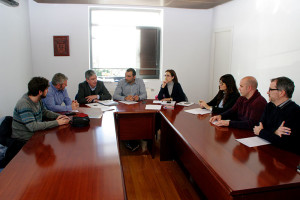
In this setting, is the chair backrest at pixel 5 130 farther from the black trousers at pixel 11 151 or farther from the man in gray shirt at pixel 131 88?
the man in gray shirt at pixel 131 88

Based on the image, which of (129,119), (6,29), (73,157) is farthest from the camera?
(6,29)

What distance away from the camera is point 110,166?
135 cm

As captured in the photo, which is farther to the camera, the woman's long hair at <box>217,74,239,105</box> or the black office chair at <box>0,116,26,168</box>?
the woman's long hair at <box>217,74,239,105</box>

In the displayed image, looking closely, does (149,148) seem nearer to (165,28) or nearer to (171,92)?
(171,92)

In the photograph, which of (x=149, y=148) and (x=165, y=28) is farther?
(x=165, y=28)

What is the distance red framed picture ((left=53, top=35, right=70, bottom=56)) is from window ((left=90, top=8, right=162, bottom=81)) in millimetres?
570

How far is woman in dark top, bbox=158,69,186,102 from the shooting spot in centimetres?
373

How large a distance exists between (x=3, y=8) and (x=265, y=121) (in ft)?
13.3

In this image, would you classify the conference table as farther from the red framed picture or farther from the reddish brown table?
the red framed picture

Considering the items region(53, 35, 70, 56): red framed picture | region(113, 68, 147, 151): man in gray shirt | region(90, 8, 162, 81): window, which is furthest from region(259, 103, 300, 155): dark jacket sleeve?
region(53, 35, 70, 56): red framed picture

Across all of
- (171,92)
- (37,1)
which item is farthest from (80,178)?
(37,1)

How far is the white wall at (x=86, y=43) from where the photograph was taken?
15.9ft

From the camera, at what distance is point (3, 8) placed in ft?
11.5

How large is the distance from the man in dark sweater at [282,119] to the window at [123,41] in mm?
3947
